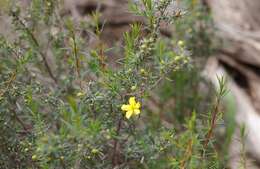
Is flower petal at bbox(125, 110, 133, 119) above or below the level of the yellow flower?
below

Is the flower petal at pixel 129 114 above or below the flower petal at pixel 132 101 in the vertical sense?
below

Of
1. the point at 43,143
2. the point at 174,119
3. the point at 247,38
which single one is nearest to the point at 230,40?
the point at 247,38

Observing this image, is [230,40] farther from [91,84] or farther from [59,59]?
[91,84]

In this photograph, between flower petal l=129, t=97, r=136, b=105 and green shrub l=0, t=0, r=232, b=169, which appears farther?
flower petal l=129, t=97, r=136, b=105

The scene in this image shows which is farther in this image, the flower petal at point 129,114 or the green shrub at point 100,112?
the flower petal at point 129,114

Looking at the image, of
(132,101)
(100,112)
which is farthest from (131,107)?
(100,112)

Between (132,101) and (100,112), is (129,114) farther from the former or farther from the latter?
(100,112)

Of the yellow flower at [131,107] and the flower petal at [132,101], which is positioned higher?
the flower petal at [132,101]

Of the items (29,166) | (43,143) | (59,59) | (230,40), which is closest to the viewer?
(43,143)

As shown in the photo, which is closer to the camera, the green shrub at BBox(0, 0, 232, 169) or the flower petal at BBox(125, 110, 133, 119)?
the green shrub at BBox(0, 0, 232, 169)

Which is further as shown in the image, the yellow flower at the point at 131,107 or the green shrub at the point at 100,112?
the yellow flower at the point at 131,107

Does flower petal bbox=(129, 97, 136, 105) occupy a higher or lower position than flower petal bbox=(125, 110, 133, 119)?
higher
